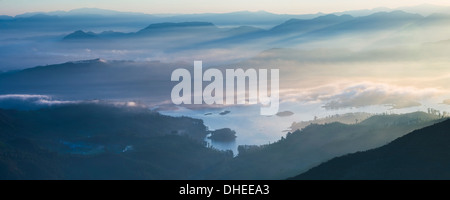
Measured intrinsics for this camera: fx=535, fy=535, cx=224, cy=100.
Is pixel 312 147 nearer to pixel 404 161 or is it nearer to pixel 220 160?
pixel 220 160

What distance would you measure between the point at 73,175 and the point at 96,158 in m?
12.0

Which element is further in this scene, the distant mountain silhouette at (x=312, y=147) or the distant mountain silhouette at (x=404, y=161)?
the distant mountain silhouette at (x=312, y=147)

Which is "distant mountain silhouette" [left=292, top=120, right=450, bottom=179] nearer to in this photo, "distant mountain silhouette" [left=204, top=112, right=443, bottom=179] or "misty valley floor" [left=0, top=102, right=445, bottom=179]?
"distant mountain silhouette" [left=204, top=112, right=443, bottom=179]

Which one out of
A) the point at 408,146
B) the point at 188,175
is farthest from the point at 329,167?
the point at 188,175

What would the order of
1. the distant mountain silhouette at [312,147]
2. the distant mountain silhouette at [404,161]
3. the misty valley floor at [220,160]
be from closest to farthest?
the distant mountain silhouette at [404,161]
the distant mountain silhouette at [312,147]
the misty valley floor at [220,160]

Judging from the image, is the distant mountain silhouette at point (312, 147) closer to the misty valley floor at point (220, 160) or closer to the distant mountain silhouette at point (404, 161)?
the misty valley floor at point (220, 160)

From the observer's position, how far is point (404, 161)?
92938 mm

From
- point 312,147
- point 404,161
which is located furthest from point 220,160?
point 404,161

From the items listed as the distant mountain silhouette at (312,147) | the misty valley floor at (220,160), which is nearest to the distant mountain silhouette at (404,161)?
the distant mountain silhouette at (312,147)

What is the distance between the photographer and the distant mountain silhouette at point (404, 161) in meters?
85.4

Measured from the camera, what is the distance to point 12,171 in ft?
559

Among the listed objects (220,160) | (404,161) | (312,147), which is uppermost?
(404,161)

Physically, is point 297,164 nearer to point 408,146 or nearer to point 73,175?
point 408,146
